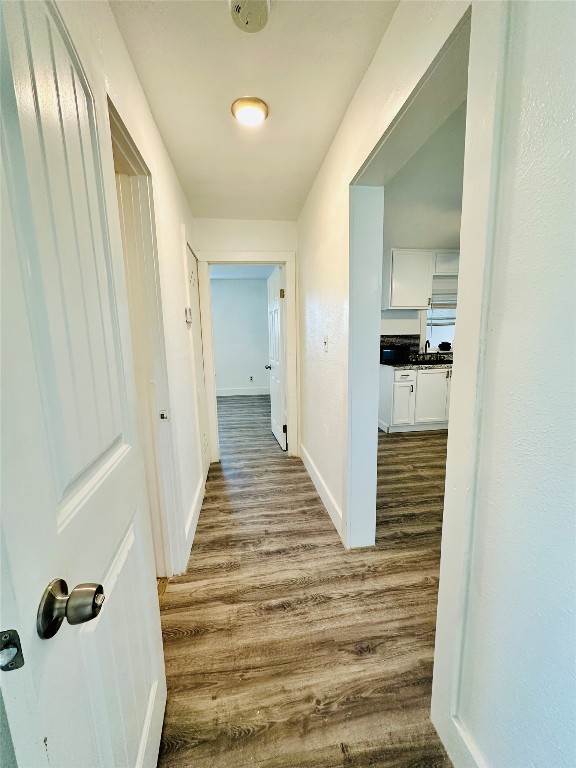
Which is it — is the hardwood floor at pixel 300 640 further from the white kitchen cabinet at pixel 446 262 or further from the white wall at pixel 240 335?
the white wall at pixel 240 335

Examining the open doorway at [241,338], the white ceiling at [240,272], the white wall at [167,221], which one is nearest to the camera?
the white wall at [167,221]

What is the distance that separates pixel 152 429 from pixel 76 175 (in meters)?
1.15

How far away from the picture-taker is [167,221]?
5.49 ft

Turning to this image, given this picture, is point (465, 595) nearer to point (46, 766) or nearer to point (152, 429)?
point (46, 766)

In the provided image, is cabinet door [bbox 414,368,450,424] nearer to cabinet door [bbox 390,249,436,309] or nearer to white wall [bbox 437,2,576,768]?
cabinet door [bbox 390,249,436,309]

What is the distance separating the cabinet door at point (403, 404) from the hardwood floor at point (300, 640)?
154cm

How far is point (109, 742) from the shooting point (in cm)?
60

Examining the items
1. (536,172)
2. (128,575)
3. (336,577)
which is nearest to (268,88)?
(536,172)

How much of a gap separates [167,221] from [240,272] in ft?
11.8

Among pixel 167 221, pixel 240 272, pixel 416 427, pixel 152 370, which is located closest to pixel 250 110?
pixel 167 221

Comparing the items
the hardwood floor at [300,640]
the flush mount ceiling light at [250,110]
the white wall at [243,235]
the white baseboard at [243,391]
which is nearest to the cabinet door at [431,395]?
the hardwood floor at [300,640]

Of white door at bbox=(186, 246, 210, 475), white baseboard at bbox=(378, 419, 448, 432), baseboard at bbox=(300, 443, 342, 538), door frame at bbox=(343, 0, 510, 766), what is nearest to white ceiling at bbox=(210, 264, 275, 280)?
white door at bbox=(186, 246, 210, 475)

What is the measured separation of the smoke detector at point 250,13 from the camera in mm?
917

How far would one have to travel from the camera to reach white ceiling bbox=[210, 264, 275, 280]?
484 cm
